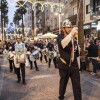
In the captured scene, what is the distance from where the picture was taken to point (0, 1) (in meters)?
71.4

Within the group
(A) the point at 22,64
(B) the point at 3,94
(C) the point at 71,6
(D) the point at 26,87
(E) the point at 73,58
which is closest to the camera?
(E) the point at 73,58

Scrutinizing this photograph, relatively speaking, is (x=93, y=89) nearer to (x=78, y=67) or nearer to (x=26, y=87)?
(x=26, y=87)

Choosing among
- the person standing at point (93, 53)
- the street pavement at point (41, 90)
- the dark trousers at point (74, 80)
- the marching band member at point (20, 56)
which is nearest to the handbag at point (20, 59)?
the marching band member at point (20, 56)

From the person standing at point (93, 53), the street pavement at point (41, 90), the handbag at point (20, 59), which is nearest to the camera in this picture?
the street pavement at point (41, 90)

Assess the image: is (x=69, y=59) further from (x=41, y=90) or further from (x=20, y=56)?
(x=20, y=56)

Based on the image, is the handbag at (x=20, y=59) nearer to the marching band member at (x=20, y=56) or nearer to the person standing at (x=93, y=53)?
the marching band member at (x=20, y=56)

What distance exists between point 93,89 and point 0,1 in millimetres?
64550

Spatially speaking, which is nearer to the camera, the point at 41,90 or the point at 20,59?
the point at 41,90

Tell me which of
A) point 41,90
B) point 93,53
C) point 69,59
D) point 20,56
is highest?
point 69,59

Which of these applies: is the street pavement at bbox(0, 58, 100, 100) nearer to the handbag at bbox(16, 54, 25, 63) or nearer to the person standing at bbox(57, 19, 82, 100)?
the handbag at bbox(16, 54, 25, 63)

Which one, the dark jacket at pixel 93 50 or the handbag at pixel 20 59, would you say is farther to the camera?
the dark jacket at pixel 93 50

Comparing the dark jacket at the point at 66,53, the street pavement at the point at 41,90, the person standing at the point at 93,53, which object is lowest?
the street pavement at the point at 41,90

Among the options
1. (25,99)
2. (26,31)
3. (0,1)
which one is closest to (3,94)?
(25,99)

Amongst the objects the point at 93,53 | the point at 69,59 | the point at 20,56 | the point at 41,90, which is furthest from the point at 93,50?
the point at 69,59
